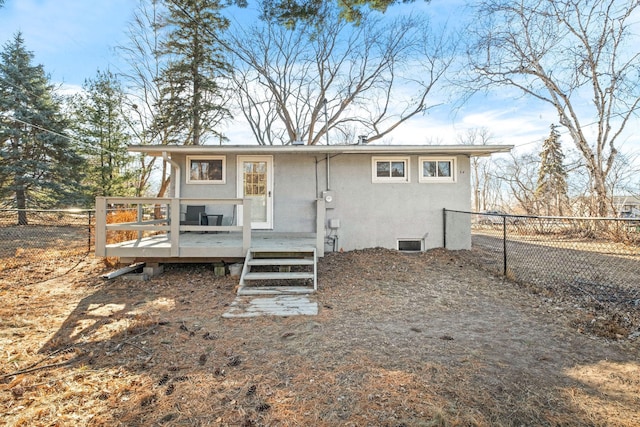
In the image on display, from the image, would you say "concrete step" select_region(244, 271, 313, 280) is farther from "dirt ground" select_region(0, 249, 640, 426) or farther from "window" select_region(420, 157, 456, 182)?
"window" select_region(420, 157, 456, 182)

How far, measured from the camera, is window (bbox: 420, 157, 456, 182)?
23.6 ft

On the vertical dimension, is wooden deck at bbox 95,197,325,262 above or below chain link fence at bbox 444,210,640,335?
above

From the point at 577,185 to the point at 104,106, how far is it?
75.6ft

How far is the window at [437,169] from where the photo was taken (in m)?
7.21

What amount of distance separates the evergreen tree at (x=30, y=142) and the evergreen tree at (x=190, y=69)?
4.58 meters

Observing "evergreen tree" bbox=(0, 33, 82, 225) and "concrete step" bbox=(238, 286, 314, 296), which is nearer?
"concrete step" bbox=(238, 286, 314, 296)

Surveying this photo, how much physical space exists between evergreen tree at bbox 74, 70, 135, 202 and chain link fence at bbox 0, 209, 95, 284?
7.27 feet

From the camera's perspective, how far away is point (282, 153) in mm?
7102

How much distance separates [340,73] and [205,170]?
39.0 ft

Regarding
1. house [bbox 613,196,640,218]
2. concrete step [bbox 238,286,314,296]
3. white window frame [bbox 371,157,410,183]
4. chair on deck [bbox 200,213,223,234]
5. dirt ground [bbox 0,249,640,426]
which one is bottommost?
dirt ground [bbox 0,249,640,426]

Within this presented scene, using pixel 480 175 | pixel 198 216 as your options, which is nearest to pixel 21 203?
pixel 198 216

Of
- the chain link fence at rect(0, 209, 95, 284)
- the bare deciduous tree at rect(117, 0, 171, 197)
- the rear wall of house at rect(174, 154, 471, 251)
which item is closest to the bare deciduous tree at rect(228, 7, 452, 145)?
the bare deciduous tree at rect(117, 0, 171, 197)

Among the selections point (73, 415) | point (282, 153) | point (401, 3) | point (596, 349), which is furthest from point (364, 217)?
point (73, 415)

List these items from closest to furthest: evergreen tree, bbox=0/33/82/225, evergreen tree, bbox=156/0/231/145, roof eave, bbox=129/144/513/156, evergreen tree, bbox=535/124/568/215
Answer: roof eave, bbox=129/144/513/156 < evergreen tree, bbox=0/33/82/225 < evergreen tree, bbox=156/0/231/145 < evergreen tree, bbox=535/124/568/215
